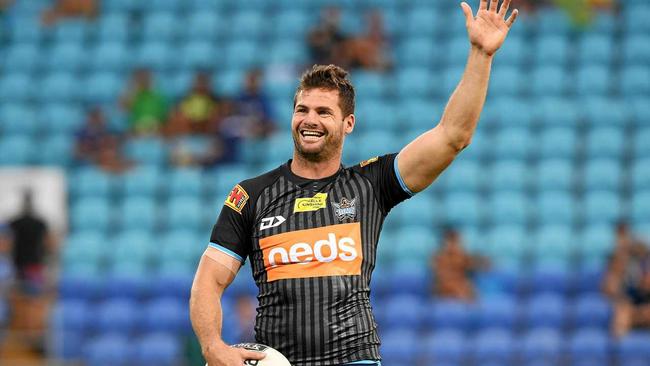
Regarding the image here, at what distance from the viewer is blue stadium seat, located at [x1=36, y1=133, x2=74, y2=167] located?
43.9ft

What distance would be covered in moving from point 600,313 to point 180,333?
164 inches

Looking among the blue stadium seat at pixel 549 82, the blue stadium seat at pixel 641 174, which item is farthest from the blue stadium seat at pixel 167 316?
the blue stadium seat at pixel 641 174

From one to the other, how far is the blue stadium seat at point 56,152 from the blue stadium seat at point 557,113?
217 inches

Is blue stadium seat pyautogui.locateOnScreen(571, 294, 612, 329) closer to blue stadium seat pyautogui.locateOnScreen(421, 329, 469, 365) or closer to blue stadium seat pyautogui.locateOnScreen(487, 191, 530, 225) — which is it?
blue stadium seat pyautogui.locateOnScreen(421, 329, 469, 365)

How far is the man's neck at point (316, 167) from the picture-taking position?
450 cm

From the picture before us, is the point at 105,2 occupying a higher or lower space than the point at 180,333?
higher

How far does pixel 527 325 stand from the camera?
10969 millimetres

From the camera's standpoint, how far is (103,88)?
1413cm

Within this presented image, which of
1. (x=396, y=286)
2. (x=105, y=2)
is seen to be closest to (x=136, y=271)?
(x=396, y=286)

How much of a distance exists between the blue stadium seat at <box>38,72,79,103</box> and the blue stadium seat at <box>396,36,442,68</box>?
159 inches

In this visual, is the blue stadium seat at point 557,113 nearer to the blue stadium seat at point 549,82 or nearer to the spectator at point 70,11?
the blue stadium seat at point 549,82

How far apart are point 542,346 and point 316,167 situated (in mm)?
6620

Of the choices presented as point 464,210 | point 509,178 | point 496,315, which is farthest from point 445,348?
point 509,178

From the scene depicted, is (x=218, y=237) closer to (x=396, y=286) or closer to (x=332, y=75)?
(x=332, y=75)
